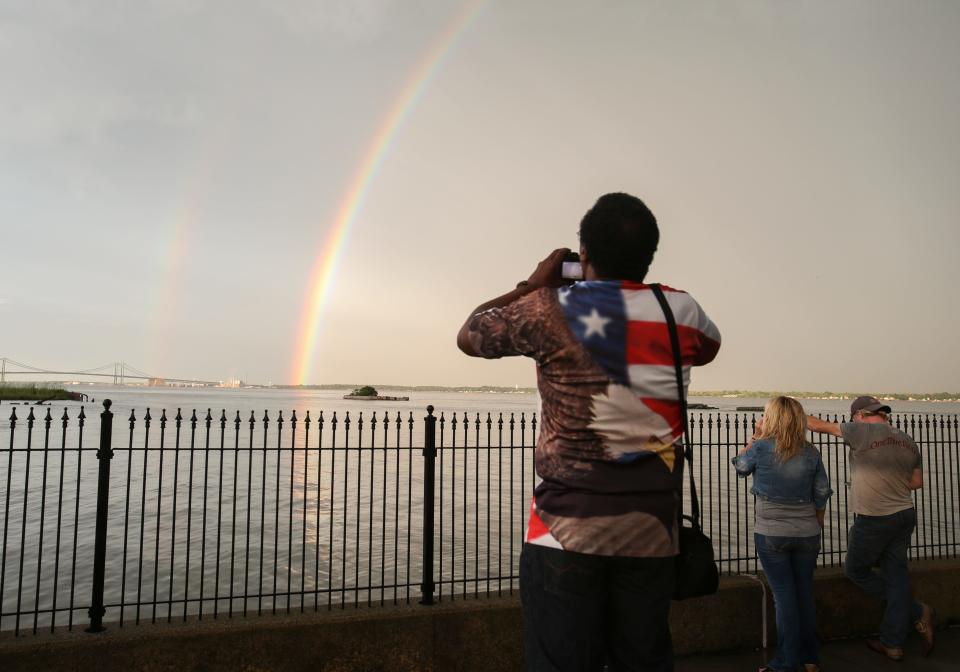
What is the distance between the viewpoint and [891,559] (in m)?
6.09

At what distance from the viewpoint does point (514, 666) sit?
5707 millimetres

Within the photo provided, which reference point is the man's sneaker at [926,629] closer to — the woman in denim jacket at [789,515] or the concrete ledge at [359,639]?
the concrete ledge at [359,639]

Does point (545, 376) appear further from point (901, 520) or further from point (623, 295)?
point (901, 520)

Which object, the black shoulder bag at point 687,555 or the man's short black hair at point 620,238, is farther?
the man's short black hair at point 620,238

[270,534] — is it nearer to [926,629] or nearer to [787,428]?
[926,629]

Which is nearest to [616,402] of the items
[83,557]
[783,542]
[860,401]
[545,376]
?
[545,376]

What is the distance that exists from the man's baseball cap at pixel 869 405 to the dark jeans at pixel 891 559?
85 cm

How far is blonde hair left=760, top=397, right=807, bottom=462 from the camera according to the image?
17.5 feet

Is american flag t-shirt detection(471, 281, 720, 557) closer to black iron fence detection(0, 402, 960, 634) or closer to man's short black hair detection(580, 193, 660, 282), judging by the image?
man's short black hair detection(580, 193, 660, 282)

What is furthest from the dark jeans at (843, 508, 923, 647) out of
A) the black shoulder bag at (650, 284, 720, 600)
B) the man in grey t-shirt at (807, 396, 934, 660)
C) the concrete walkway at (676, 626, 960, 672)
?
the black shoulder bag at (650, 284, 720, 600)

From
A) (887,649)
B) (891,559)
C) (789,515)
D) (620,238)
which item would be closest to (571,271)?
(620,238)

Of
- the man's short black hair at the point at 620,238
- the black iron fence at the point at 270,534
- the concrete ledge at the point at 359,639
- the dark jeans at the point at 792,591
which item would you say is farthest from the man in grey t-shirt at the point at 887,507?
the man's short black hair at the point at 620,238

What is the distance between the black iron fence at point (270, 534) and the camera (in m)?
5.90

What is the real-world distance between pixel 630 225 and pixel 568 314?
392mm
